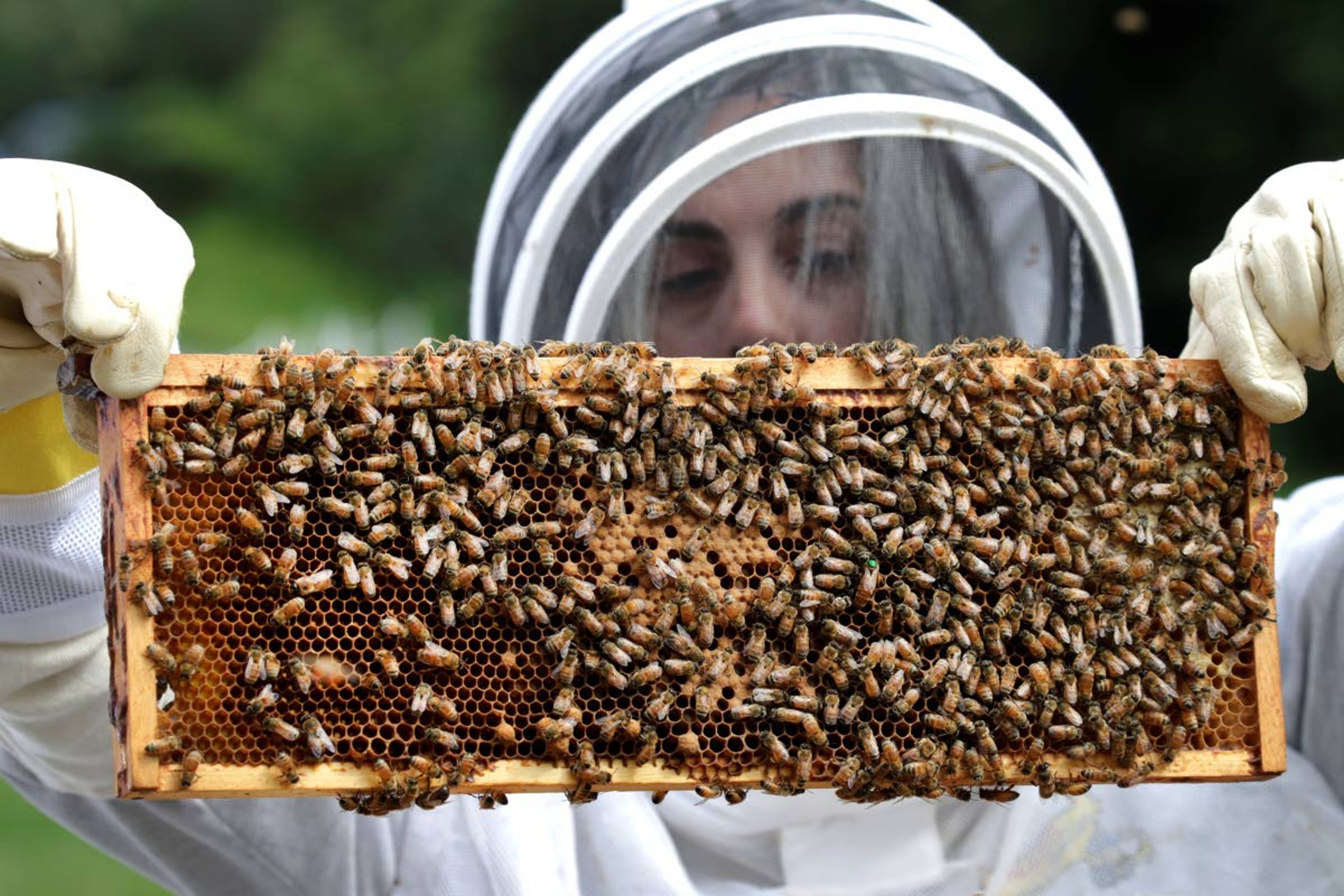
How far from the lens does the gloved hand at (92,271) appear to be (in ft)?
8.93

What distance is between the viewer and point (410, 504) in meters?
2.81

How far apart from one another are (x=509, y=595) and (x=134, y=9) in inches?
397

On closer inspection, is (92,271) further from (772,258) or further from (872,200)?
(872,200)

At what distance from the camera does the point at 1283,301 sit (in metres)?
3.08

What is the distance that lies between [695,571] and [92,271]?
128 cm

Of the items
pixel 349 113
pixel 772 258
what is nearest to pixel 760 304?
pixel 772 258

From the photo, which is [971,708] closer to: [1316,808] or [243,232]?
[1316,808]

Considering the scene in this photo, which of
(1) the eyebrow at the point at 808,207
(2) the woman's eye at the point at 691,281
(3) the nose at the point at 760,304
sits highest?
(1) the eyebrow at the point at 808,207

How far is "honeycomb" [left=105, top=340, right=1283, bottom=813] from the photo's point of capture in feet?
9.18

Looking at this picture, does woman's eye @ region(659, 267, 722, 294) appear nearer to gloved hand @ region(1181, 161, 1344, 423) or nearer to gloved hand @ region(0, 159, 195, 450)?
gloved hand @ region(1181, 161, 1344, 423)

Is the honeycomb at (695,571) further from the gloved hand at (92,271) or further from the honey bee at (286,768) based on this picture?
the gloved hand at (92,271)

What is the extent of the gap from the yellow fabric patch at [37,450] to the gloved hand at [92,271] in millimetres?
234

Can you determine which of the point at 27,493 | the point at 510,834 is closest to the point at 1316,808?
the point at 510,834

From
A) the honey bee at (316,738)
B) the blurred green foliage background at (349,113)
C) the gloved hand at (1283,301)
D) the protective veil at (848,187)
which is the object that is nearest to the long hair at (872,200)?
the protective veil at (848,187)
